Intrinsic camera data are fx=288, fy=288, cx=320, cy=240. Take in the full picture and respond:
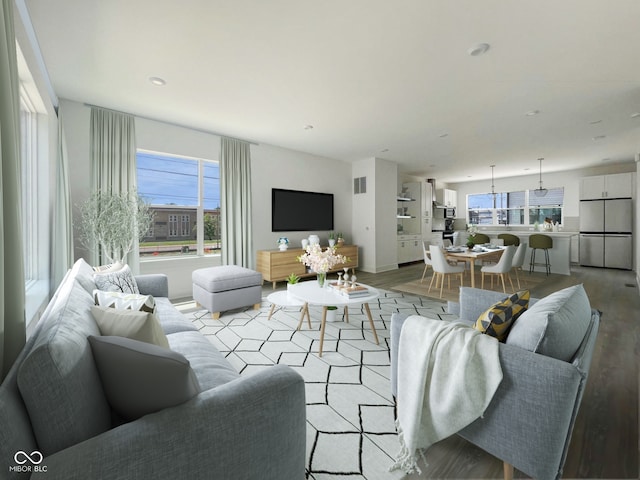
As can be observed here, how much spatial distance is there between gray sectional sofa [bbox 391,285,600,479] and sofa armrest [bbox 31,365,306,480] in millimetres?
820

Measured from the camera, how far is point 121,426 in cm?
80

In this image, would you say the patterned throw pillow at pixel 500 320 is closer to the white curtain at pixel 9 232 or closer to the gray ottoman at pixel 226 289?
the white curtain at pixel 9 232

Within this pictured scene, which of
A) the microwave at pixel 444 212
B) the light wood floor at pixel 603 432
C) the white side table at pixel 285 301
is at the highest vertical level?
the microwave at pixel 444 212

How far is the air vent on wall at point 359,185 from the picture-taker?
6827 mm

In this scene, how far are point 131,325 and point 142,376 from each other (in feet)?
1.12

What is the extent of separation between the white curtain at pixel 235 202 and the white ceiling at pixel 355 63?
0.42 m

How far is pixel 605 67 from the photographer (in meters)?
2.75

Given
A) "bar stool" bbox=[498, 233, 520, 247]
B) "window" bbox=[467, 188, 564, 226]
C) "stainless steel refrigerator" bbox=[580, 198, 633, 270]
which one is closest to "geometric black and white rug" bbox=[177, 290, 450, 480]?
"bar stool" bbox=[498, 233, 520, 247]

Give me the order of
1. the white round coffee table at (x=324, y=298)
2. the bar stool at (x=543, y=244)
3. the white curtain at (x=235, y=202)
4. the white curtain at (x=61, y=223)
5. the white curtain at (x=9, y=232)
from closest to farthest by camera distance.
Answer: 1. the white curtain at (x=9, y=232)
2. the white round coffee table at (x=324, y=298)
3. the white curtain at (x=61, y=223)
4. the white curtain at (x=235, y=202)
5. the bar stool at (x=543, y=244)

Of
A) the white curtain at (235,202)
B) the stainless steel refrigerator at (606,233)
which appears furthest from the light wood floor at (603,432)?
the stainless steel refrigerator at (606,233)

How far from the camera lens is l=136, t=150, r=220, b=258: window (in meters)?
4.38

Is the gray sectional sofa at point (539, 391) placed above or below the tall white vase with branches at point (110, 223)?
below

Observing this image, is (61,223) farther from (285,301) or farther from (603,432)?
(603,432)

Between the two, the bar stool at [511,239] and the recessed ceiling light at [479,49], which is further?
the bar stool at [511,239]
